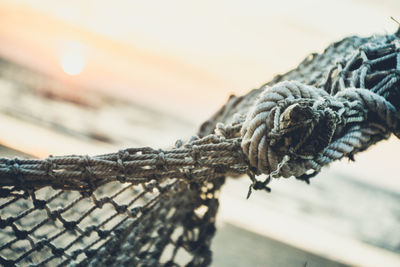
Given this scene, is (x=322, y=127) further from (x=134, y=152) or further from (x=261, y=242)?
(x=261, y=242)

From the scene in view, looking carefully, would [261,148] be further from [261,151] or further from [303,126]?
[303,126]

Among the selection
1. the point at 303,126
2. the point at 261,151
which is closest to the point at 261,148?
the point at 261,151

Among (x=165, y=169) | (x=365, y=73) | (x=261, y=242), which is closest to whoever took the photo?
(x=165, y=169)

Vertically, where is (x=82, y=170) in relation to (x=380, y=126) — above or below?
below

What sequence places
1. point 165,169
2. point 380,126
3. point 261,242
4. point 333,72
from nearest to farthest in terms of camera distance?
point 165,169, point 380,126, point 333,72, point 261,242

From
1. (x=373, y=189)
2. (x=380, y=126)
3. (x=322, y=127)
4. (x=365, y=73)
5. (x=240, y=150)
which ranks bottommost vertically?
(x=240, y=150)

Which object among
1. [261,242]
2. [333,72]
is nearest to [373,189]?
[261,242]

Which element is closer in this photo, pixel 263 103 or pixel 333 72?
pixel 263 103
